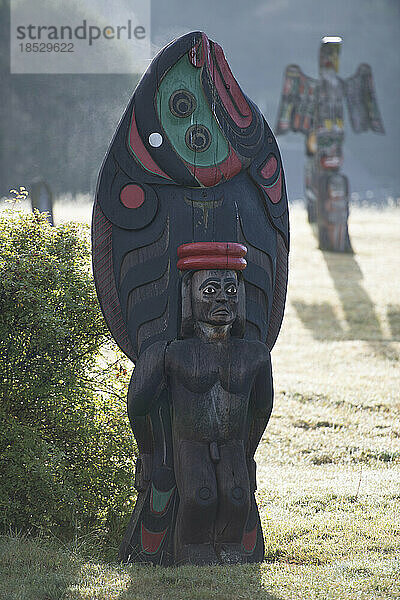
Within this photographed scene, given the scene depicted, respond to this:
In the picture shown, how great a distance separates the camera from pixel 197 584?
11.6 feet

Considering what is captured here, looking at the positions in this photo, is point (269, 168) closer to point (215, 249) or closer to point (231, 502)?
point (215, 249)

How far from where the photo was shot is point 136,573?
374 centimetres

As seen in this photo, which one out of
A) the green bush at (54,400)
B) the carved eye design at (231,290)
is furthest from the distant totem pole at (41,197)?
the carved eye design at (231,290)

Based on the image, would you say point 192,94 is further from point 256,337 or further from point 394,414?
point 394,414

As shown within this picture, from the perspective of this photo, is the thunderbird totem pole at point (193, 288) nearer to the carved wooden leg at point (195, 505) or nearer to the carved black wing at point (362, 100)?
the carved wooden leg at point (195, 505)

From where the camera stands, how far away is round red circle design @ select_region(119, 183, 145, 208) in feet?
13.8

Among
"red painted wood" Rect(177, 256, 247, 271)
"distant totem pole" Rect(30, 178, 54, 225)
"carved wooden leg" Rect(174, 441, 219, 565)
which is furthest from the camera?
"distant totem pole" Rect(30, 178, 54, 225)

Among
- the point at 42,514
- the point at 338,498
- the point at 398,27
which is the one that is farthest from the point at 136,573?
the point at 398,27

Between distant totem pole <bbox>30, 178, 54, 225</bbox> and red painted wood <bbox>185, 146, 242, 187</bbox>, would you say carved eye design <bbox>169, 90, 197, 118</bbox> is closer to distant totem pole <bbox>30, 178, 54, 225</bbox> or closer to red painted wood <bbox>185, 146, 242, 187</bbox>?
red painted wood <bbox>185, 146, 242, 187</bbox>

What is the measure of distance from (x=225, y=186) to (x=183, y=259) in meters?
0.55

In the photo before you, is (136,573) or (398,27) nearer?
(136,573)

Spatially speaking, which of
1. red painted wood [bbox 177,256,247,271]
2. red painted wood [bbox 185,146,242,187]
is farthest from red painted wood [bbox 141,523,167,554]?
red painted wood [bbox 185,146,242,187]

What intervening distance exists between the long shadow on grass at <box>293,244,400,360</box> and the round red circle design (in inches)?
229

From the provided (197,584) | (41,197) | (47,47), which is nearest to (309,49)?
(47,47)
